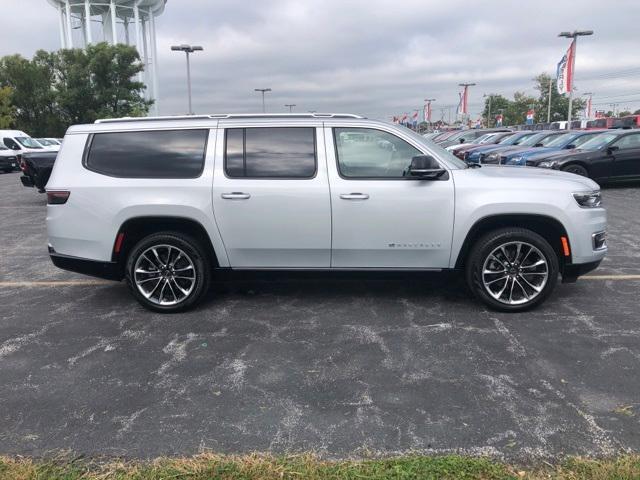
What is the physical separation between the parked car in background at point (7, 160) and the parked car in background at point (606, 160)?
76.0 ft

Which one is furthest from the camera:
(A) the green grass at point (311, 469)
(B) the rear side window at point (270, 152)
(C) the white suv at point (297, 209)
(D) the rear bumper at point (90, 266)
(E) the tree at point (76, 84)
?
(E) the tree at point (76, 84)

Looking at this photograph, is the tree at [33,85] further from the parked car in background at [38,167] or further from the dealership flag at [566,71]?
the dealership flag at [566,71]

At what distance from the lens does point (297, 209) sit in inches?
193

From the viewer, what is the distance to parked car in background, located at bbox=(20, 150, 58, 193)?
12469 millimetres

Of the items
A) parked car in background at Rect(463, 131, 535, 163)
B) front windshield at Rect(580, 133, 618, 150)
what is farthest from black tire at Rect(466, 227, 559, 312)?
parked car in background at Rect(463, 131, 535, 163)

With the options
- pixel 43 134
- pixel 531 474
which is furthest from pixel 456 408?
pixel 43 134

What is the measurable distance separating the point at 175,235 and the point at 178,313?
2.51 ft

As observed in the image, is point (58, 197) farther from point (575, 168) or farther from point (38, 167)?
point (575, 168)

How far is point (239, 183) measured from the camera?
16.2 ft

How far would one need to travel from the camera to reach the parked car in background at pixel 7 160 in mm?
25219

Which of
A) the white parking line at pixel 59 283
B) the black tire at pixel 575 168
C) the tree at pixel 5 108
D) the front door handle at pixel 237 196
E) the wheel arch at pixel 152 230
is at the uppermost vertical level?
the tree at pixel 5 108

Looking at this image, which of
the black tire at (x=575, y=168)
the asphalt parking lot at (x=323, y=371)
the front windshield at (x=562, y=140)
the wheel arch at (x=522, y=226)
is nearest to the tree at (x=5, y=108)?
the front windshield at (x=562, y=140)

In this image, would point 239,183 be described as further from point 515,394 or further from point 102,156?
point 515,394

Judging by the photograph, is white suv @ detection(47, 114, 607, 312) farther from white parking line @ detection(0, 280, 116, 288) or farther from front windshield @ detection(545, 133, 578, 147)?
front windshield @ detection(545, 133, 578, 147)
